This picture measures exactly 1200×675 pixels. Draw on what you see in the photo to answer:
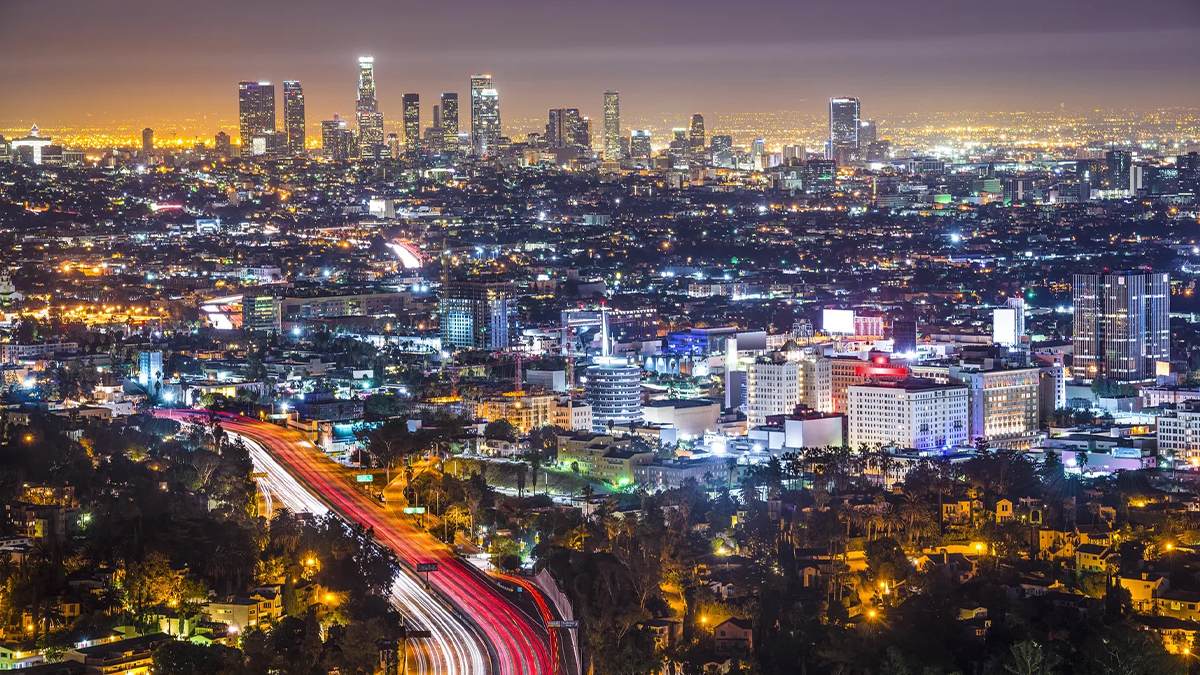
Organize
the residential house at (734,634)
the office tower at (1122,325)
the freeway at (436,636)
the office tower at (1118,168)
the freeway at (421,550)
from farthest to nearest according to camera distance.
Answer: the office tower at (1118,168)
the office tower at (1122,325)
the residential house at (734,634)
the freeway at (421,550)
the freeway at (436,636)

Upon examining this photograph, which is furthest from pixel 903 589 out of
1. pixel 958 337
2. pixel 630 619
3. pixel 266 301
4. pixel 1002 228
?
pixel 1002 228

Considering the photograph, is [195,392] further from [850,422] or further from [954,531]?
[954,531]

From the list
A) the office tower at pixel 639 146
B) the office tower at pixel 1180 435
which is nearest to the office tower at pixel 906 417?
the office tower at pixel 1180 435

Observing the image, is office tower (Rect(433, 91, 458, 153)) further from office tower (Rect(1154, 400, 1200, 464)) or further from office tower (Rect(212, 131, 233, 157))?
office tower (Rect(1154, 400, 1200, 464))

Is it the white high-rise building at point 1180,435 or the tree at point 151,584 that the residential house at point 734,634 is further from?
the white high-rise building at point 1180,435

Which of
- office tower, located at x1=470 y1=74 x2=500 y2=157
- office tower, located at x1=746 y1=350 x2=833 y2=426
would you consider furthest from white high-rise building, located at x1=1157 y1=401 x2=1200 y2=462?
office tower, located at x1=470 y1=74 x2=500 y2=157
